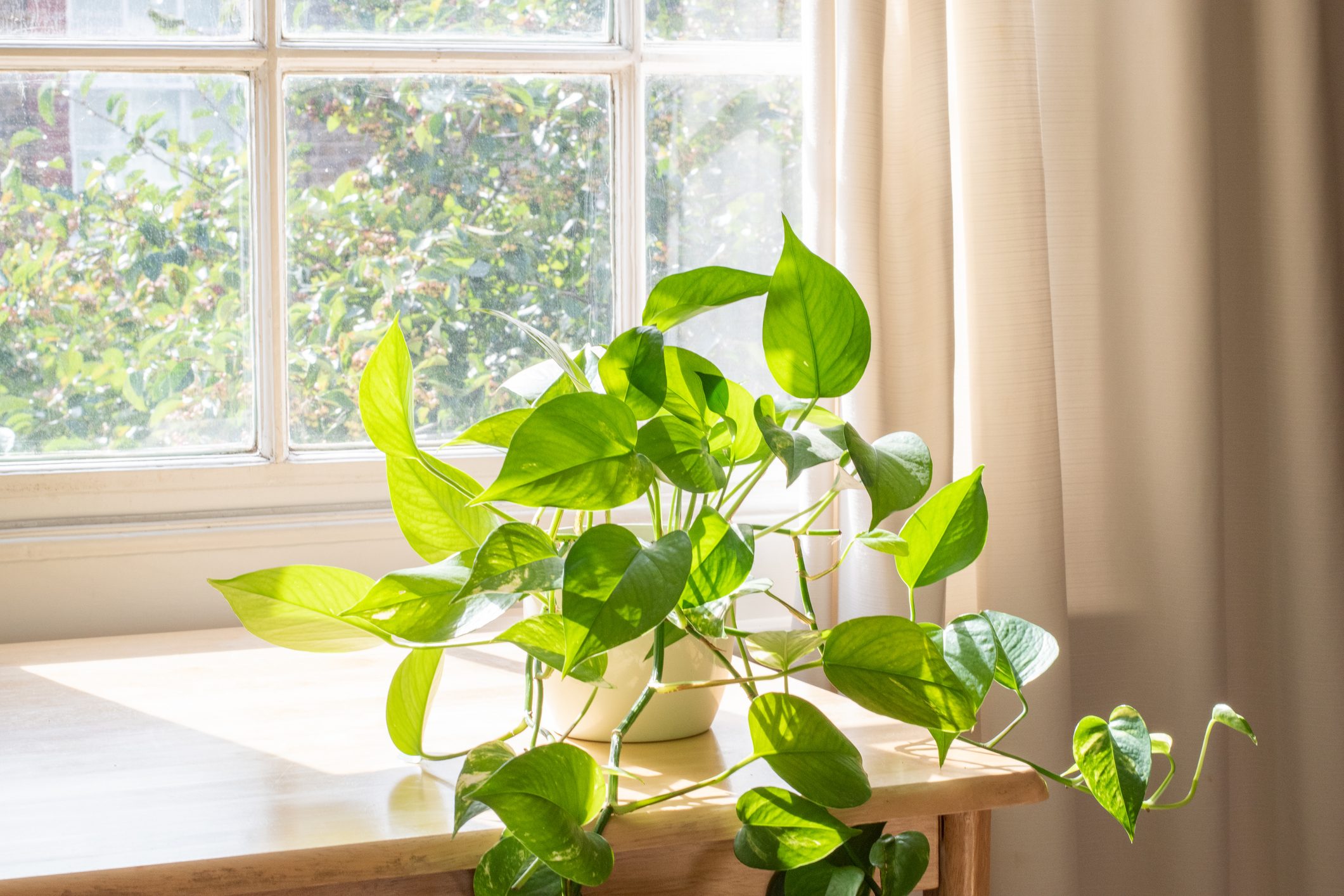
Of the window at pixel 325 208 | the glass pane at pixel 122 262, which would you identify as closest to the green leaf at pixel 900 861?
the window at pixel 325 208

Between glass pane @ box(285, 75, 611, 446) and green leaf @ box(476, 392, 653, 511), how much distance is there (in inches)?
30.7

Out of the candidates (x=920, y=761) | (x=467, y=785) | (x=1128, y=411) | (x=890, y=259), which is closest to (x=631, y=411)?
(x=467, y=785)

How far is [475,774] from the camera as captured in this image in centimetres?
56

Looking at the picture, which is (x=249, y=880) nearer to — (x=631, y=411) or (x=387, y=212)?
(x=631, y=411)

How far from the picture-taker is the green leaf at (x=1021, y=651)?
1.85 feet

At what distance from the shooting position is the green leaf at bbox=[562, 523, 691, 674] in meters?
0.45

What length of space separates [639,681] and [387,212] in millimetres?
738

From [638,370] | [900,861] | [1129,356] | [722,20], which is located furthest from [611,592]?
[722,20]

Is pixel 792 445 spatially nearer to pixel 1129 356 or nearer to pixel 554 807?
pixel 554 807

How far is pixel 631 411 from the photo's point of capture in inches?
19.9

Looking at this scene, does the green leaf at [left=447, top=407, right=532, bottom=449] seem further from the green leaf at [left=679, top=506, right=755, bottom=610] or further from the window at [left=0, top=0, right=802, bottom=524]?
the window at [left=0, top=0, right=802, bottom=524]

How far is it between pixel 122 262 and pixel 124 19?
257 millimetres

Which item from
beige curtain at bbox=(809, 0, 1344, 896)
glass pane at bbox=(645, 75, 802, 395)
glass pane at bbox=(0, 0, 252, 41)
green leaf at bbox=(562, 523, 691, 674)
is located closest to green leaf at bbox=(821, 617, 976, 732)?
green leaf at bbox=(562, 523, 691, 674)

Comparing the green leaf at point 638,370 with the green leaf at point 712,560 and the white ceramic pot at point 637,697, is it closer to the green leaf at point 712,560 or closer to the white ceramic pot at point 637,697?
the green leaf at point 712,560
